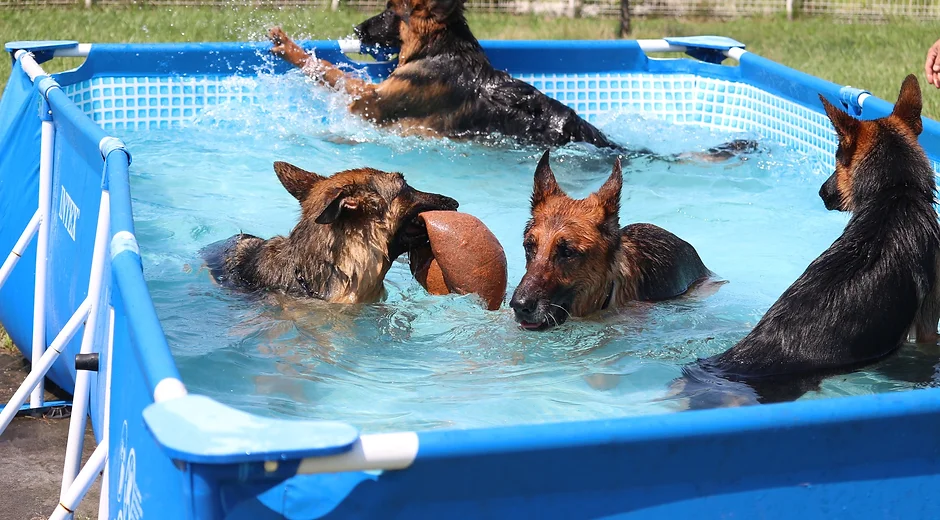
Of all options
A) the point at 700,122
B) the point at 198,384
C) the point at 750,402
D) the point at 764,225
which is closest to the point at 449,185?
the point at 764,225

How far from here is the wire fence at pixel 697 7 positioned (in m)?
18.3

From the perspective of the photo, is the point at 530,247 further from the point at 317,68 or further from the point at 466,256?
the point at 317,68

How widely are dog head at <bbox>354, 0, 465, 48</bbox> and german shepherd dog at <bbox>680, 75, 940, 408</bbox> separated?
207 inches

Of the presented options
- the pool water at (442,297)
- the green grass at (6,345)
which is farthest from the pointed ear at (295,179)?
the green grass at (6,345)

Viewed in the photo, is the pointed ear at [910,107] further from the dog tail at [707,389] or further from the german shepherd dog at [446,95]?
the german shepherd dog at [446,95]

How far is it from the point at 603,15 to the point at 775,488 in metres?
17.0

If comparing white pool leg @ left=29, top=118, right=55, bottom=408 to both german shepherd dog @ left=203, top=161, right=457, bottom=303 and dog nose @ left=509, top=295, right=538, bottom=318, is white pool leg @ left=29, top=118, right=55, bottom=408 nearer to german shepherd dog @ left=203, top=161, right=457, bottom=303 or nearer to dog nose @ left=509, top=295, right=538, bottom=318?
german shepherd dog @ left=203, top=161, right=457, bottom=303

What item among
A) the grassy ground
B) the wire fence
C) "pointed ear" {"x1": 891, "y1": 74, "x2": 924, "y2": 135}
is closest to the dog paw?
the grassy ground

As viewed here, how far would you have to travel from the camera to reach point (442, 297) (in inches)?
215

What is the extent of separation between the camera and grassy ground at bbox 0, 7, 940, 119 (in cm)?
1345

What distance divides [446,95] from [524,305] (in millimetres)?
4890

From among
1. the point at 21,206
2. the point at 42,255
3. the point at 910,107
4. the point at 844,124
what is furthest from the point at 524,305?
the point at 21,206

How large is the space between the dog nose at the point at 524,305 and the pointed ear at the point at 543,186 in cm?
66

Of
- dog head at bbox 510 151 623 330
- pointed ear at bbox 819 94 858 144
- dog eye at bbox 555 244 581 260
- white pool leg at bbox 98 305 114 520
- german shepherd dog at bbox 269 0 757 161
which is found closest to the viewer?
white pool leg at bbox 98 305 114 520
